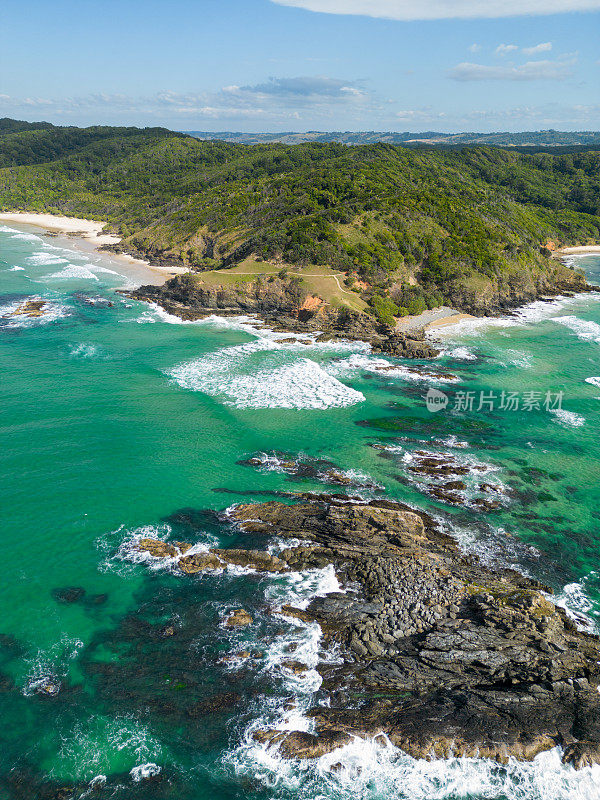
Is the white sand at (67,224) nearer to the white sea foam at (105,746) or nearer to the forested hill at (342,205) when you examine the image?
the forested hill at (342,205)

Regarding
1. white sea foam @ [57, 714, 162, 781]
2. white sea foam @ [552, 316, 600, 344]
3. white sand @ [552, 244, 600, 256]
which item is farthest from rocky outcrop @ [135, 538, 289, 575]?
white sand @ [552, 244, 600, 256]

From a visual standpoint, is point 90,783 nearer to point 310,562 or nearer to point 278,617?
point 278,617

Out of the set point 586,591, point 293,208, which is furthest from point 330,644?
point 293,208

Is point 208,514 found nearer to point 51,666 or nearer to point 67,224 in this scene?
point 51,666

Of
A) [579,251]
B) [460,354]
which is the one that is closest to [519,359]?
[460,354]

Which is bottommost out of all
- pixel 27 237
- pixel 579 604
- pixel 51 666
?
pixel 579 604
